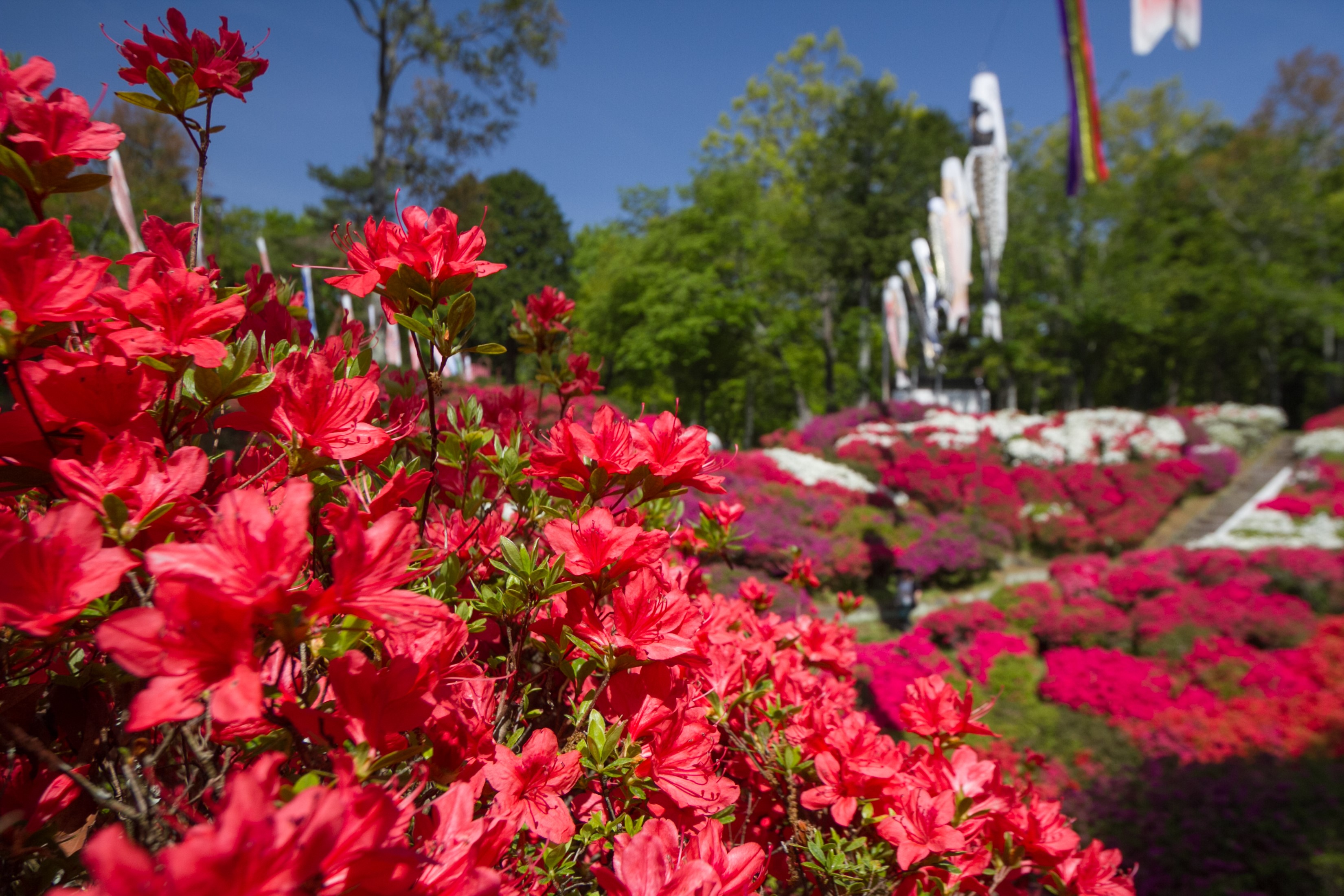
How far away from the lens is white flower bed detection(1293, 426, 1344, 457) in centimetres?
1455

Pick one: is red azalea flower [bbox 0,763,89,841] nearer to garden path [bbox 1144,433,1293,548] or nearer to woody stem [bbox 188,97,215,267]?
woody stem [bbox 188,97,215,267]

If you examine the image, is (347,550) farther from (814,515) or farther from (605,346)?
(605,346)

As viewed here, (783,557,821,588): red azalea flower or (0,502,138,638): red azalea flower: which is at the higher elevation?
(0,502,138,638): red azalea flower

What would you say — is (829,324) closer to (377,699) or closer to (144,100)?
(144,100)

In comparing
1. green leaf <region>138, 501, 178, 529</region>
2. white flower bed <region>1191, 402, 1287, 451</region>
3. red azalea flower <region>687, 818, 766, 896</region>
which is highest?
green leaf <region>138, 501, 178, 529</region>

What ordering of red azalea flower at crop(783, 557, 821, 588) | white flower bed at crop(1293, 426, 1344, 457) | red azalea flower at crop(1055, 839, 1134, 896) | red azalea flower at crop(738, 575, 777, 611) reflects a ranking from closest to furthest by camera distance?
red azalea flower at crop(1055, 839, 1134, 896) < red azalea flower at crop(738, 575, 777, 611) < red azalea flower at crop(783, 557, 821, 588) < white flower bed at crop(1293, 426, 1344, 457)

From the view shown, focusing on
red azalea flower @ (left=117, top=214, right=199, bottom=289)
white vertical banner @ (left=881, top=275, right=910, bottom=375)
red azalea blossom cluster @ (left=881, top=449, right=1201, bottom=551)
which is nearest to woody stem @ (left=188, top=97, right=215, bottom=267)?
red azalea flower @ (left=117, top=214, right=199, bottom=289)

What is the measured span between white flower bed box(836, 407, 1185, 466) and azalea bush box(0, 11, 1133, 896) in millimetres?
12415

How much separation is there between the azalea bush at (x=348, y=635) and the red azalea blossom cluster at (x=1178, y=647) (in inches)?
153

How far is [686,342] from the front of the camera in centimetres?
2039

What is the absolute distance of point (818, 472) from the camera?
1160cm

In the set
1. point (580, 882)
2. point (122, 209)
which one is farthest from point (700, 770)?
point (122, 209)

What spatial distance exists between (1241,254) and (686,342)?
22.1 metres

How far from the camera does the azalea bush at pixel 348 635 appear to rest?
542 millimetres
